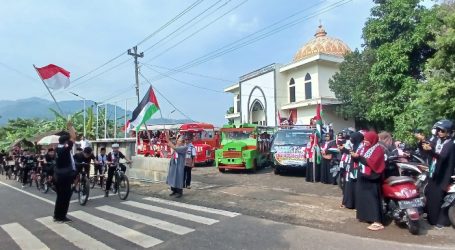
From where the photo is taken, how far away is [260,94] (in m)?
37.2

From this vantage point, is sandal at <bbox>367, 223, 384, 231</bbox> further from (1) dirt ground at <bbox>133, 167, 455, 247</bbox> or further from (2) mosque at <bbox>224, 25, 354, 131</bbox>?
(2) mosque at <bbox>224, 25, 354, 131</bbox>

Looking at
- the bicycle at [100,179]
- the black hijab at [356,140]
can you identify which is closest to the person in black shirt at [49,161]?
the bicycle at [100,179]

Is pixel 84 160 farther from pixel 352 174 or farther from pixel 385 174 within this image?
pixel 385 174

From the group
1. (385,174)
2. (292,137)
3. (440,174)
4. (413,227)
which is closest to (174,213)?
(385,174)

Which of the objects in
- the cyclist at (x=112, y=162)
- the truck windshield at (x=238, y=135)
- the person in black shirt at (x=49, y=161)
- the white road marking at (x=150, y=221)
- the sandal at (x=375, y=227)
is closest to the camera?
the sandal at (x=375, y=227)

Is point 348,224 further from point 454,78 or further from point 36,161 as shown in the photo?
point 36,161

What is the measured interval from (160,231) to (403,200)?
167 inches

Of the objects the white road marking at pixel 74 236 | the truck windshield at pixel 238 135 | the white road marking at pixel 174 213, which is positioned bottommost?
the white road marking at pixel 74 236

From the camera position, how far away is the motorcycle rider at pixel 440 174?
7.21m

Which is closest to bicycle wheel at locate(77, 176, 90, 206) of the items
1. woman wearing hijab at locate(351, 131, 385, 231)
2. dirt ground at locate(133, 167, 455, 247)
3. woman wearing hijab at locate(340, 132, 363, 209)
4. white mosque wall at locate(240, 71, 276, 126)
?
dirt ground at locate(133, 167, 455, 247)

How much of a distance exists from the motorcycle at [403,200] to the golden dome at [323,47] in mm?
27977

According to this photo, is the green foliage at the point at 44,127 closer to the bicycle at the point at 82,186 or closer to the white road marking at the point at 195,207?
the bicycle at the point at 82,186

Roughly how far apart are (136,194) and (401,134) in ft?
35.3

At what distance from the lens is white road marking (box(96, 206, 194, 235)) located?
7535 millimetres
